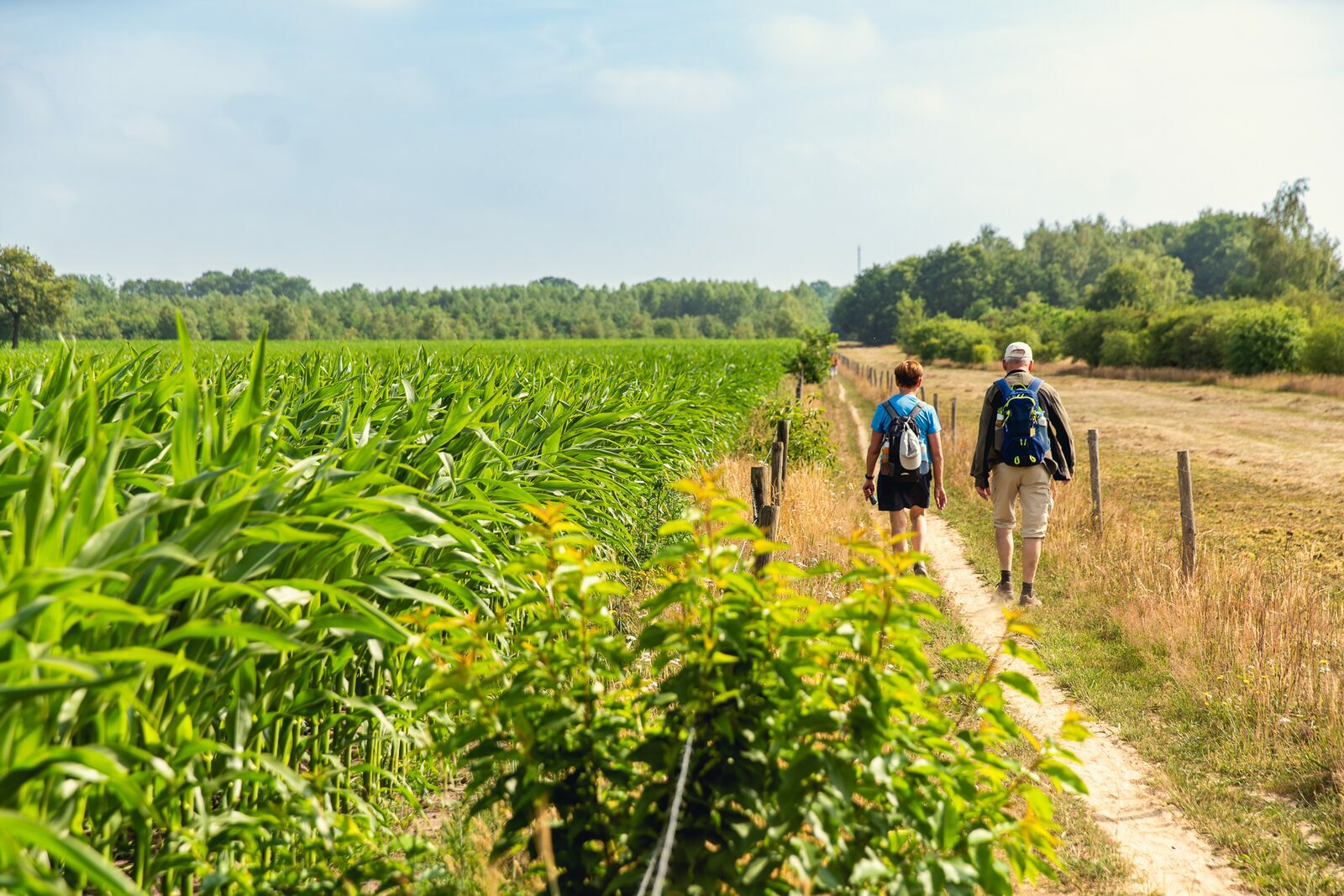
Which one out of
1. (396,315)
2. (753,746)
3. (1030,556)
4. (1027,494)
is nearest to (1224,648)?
(1030,556)

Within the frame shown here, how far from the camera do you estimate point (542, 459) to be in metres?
4.54

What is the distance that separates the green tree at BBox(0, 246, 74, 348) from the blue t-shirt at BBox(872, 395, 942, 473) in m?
79.1

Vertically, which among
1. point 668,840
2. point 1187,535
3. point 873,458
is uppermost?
point 873,458

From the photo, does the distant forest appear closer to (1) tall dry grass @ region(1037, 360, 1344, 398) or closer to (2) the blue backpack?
(1) tall dry grass @ region(1037, 360, 1344, 398)

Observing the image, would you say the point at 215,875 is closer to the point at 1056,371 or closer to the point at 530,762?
the point at 530,762

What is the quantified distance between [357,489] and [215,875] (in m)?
0.99

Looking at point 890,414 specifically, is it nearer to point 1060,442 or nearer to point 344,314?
point 1060,442

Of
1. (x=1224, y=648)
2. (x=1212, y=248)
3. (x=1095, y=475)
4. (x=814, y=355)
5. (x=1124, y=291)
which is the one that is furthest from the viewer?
(x=1212, y=248)

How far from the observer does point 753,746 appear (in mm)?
1938

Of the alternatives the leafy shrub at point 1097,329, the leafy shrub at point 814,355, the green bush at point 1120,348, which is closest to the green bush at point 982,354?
the leafy shrub at point 1097,329

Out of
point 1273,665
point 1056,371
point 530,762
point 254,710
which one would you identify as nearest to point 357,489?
point 254,710

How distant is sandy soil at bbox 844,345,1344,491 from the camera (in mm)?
16688

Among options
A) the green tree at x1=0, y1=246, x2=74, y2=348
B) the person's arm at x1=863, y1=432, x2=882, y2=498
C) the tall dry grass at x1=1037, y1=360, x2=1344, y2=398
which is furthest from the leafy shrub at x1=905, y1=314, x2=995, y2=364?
the green tree at x1=0, y1=246, x2=74, y2=348

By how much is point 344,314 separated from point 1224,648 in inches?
5015
